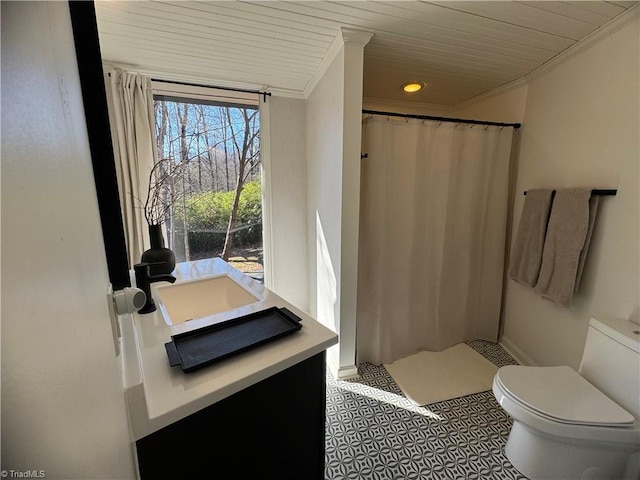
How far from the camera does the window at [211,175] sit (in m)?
2.29

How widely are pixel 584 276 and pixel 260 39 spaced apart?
247 centimetres

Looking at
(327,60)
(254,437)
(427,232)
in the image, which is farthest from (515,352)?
(327,60)

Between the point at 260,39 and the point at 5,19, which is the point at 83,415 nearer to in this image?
the point at 5,19

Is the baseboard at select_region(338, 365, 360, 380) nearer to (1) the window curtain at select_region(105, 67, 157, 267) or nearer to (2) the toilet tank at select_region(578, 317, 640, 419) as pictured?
(2) the toilet tank at select_region(578, 317, 640, 419)

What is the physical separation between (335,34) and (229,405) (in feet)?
6.25

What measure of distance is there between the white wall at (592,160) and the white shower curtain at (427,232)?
0.29m

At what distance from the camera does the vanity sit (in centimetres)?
70

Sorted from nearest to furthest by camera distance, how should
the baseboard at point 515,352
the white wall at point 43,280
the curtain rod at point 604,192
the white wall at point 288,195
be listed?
the white wall at point 43,280 < the curtain rod at point 604,192 < the baseboard at point 515,352 < the white wall at point 288,195

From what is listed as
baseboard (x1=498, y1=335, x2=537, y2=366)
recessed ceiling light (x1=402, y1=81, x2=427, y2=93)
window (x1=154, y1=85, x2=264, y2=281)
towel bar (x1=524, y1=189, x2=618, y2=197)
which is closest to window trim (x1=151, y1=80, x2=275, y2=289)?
window (x1=154, y1=85, x2=264, y2=281)

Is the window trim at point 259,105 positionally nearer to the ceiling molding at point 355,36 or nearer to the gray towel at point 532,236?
the ceiling molding at point 355,36

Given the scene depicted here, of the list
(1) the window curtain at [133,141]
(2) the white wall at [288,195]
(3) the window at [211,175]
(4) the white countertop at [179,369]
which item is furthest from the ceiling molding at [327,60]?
(4) the white countertop at [179,369]

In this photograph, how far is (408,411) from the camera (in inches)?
68.1

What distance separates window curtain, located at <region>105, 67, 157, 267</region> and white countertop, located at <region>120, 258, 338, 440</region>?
128cm

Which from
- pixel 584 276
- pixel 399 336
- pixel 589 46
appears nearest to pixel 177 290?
pixel 399 336
